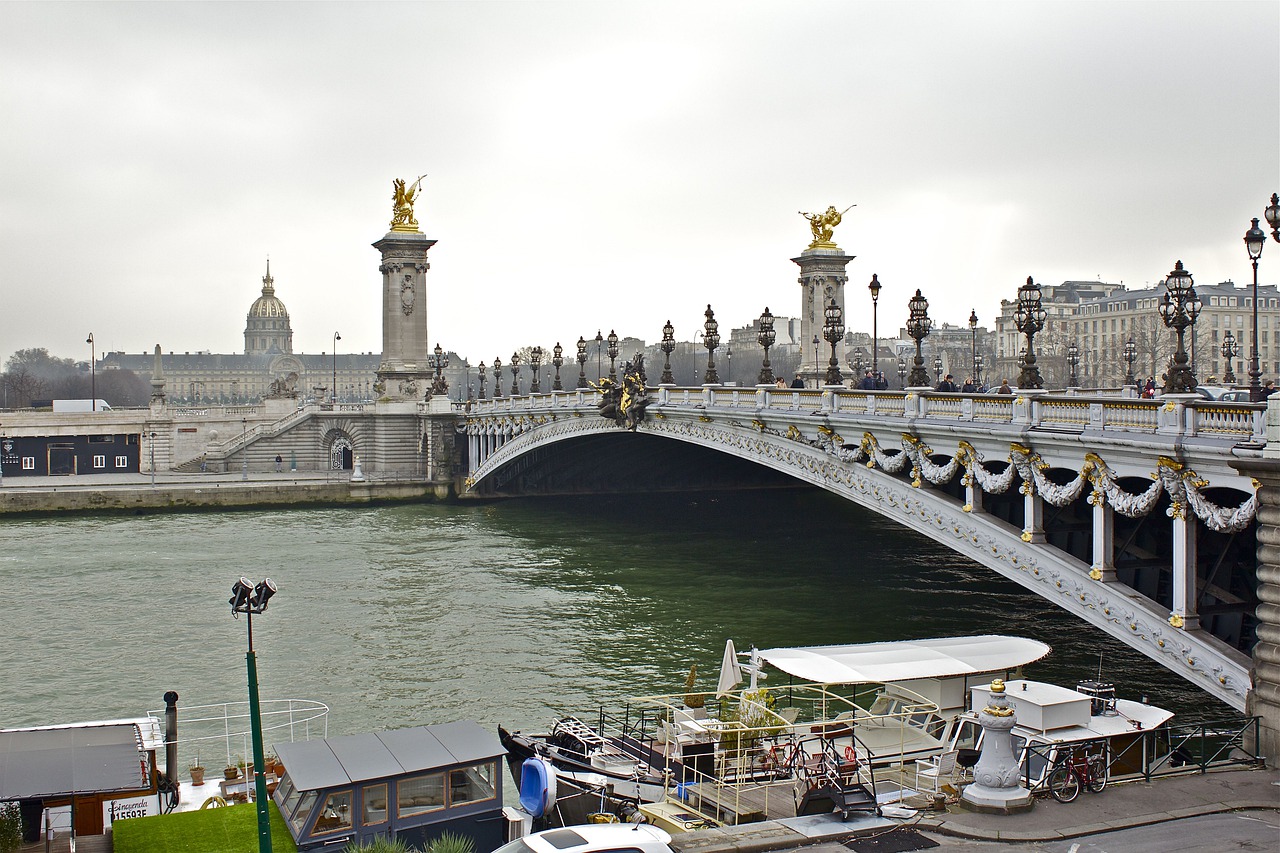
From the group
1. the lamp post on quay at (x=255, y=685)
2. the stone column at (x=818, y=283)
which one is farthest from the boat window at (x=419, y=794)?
the stone column at (x=818, y=283)

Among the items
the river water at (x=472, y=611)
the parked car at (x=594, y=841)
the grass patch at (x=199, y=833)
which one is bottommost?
the river water at (x=472, y=611)

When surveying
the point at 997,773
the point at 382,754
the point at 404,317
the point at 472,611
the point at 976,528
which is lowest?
the point at 472,611

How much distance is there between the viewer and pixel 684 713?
17.2m

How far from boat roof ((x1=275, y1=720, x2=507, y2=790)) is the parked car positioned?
2379 mm

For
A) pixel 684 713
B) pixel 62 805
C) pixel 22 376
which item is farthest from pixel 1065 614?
pixel 22 376

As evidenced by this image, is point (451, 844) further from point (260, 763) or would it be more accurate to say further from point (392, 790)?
point (260, 763)

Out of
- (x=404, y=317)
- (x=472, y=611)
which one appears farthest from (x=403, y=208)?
(x=472, y=611)

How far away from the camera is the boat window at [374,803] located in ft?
45.0

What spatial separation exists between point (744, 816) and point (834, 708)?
849 centimetres

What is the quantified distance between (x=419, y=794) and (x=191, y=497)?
48.1 m

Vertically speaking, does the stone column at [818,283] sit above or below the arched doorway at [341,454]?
above

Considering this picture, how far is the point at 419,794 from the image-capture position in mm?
14109

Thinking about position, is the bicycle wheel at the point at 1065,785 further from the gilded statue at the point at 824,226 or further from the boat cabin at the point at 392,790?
the gilded statue at the point at 824,226

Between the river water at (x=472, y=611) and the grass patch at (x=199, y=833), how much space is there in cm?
889
